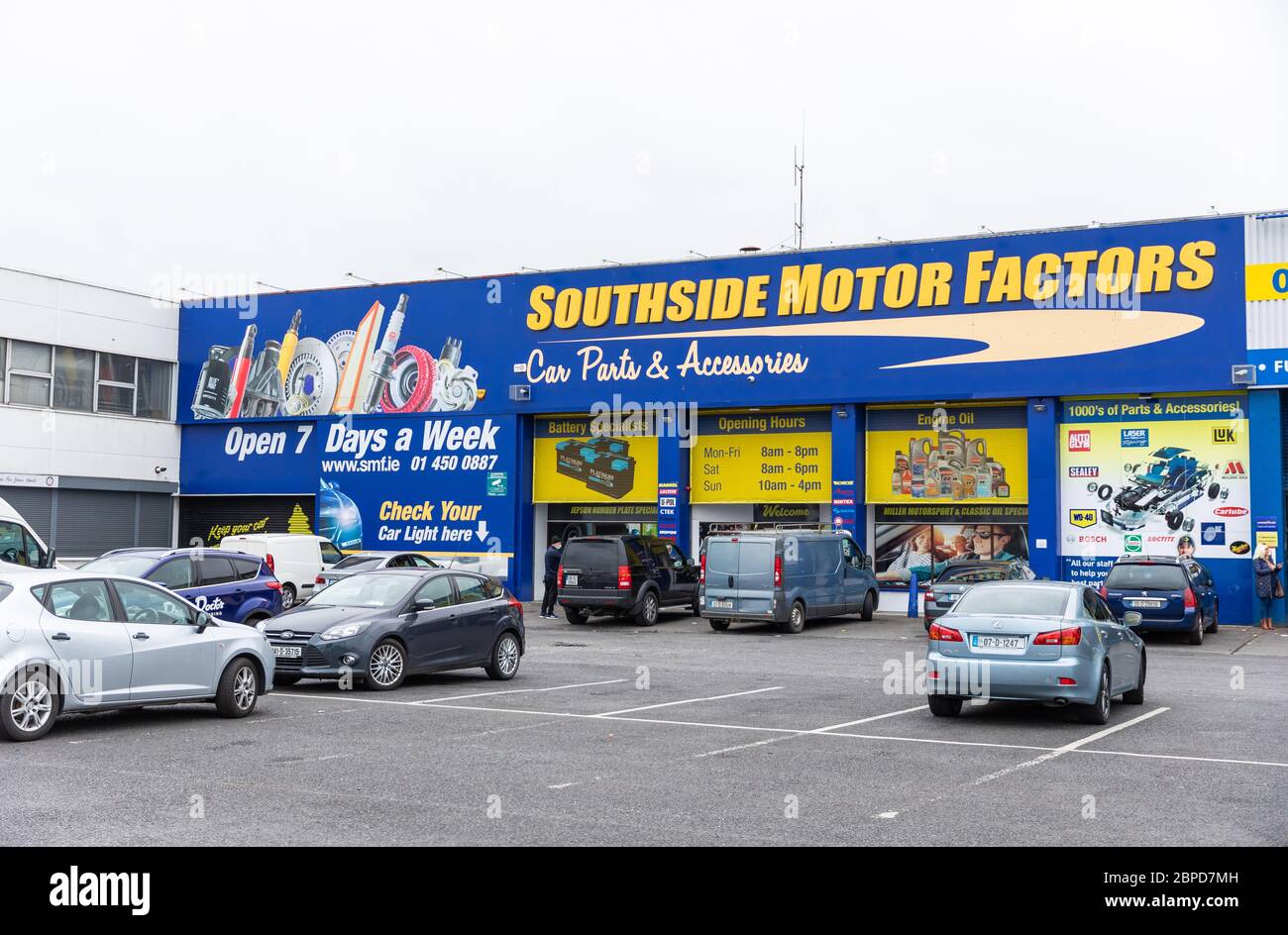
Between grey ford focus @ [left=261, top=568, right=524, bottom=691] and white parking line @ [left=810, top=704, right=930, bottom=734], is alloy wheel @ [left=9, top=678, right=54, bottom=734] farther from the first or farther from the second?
white parking line @ [left=810, top=704, right=930, bottom=734]

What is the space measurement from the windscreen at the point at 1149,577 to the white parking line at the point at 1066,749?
972cm

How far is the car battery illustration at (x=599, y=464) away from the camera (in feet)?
116

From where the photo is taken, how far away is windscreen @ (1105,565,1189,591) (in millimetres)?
23812

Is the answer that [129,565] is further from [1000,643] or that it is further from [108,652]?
[1000,643]

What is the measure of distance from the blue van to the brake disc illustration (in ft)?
53.6

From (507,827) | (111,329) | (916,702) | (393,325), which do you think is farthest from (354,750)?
(111,329)

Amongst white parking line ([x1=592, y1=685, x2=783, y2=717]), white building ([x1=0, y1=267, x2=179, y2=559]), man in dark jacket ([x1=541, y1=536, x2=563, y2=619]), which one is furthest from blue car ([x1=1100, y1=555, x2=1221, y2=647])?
white building ([x1=0, y1=267, x2=179, y2=559])

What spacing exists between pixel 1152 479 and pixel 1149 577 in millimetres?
5884

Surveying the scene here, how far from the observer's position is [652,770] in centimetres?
1048

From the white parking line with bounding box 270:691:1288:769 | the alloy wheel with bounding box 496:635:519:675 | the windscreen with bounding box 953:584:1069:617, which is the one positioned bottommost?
the white parking line with bounding box 270:691:1288:769

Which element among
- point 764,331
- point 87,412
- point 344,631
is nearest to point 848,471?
point 764,331

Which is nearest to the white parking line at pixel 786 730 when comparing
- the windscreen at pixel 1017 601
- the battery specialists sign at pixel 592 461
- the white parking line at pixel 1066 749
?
the white parking line at pixel 1066 749

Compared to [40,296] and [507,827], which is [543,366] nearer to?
[40,296]

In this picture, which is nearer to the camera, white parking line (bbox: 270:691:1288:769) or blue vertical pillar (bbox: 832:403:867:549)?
white parking line (bbox: 270:691:1288:769)
